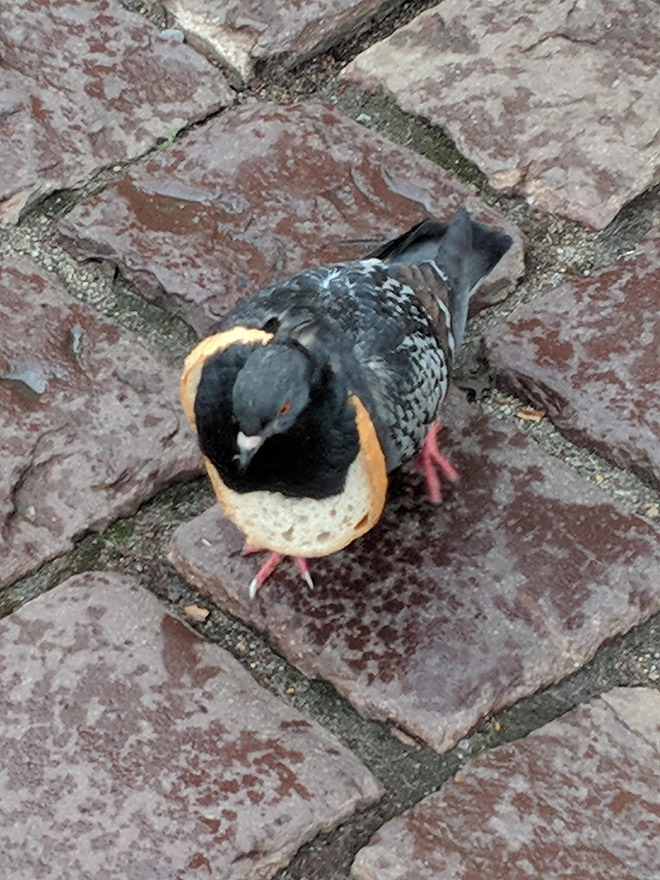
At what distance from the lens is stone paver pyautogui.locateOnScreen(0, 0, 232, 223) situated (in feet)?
11.0

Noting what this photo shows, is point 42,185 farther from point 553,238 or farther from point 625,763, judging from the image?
point 625,763

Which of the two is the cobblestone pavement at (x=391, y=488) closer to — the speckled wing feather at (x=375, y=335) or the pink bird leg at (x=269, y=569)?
the pink bird leg at (x=269, y=569)

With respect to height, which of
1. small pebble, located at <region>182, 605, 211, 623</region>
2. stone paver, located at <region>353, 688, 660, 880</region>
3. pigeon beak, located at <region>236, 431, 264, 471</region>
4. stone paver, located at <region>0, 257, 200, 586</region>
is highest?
pigeon beak, located at <region>236, 431, 264, 471</region>

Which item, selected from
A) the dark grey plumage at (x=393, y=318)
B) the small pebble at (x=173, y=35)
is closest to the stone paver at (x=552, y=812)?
the dark grey plumage at (x=393, y=318)

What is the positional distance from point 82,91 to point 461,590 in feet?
5.61

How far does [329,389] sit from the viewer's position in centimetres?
250

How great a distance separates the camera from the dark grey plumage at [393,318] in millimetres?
2674

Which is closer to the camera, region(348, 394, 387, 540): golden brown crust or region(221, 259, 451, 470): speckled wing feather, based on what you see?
region(348, 394, 387, 540): golden brown crust

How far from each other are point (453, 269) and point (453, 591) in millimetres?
720

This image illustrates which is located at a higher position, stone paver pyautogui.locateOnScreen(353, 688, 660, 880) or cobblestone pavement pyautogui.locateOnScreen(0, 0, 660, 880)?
cobblestone pavement pyautogui.locateOnScreen(0, 0, 660, 880)

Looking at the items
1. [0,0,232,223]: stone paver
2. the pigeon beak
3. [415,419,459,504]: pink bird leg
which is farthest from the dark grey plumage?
[0,0,232,223]: stone paver

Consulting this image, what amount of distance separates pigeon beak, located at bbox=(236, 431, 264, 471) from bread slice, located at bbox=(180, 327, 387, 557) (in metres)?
0.17

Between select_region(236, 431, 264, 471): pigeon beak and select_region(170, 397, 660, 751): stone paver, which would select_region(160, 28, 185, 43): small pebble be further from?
select_region(236, 431, 264, 471): pigeon beak

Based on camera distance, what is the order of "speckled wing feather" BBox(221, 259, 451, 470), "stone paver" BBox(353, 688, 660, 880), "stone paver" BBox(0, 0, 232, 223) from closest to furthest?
"stone paver" BBox(353, 688, 660, 880) → "speckled wing feather" BBox(221, 259, 451, 470) → "stone paver" BBox(0, 0, 232, 223)
